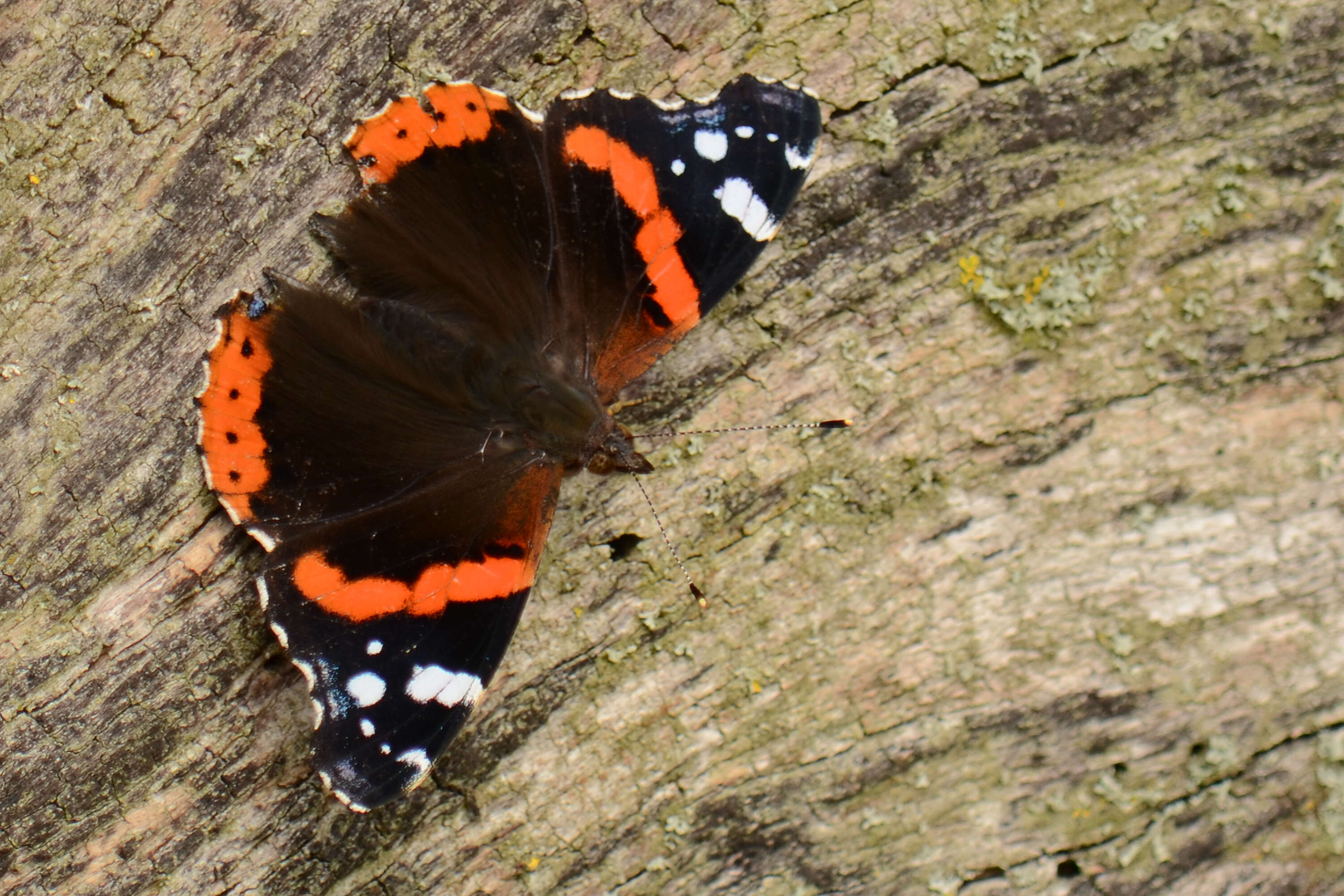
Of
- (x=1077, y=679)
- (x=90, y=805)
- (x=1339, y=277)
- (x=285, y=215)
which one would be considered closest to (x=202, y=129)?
(x=285, y=215)

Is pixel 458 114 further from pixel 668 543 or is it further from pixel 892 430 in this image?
pixel 892 430

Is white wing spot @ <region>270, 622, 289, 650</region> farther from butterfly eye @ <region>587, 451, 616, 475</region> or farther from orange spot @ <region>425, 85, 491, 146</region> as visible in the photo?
orange spot @ <region>425, 85, 491, 146</region>

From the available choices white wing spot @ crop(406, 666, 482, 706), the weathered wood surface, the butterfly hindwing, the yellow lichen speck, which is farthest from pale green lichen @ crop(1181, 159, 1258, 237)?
white wing spot @ crop(406, 666, 482, 706)

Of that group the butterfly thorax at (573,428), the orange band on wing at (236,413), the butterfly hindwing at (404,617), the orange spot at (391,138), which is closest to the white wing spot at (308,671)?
the butterfly hindwing at (404,617)

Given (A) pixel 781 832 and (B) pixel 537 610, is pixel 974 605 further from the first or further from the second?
(B) pixel 537 610

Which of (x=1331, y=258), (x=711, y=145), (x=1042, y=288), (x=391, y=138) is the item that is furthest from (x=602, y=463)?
(x=1331, y=258)

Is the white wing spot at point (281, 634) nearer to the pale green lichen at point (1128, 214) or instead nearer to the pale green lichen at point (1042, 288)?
the pale green lichen at point (1042, 288)
